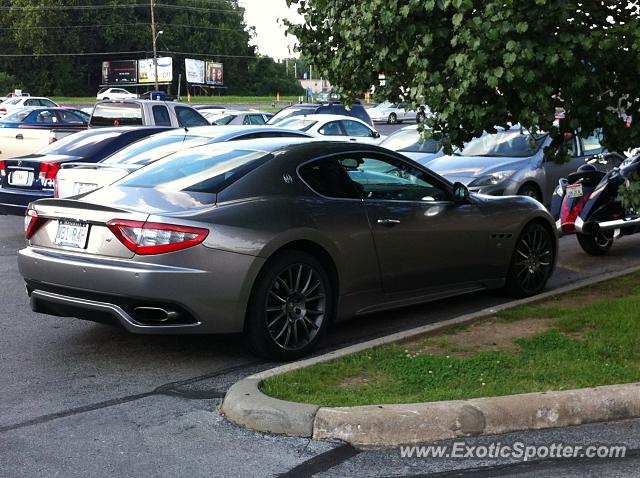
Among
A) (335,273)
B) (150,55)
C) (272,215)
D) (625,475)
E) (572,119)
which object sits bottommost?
(625,475)

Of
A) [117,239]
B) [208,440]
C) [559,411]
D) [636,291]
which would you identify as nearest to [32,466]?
[208,440]

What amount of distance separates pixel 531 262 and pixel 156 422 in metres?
4.48

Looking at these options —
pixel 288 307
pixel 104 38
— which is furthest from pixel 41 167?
pixel 104 38

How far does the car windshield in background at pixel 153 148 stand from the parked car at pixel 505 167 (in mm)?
3842

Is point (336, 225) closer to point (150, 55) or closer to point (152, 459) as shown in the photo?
point (152, 459)

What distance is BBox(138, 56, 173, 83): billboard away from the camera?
96.9 metres

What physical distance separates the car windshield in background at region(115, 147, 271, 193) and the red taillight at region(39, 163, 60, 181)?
4541 mm

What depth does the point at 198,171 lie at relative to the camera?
21.6 ft

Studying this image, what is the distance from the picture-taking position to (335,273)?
649cm

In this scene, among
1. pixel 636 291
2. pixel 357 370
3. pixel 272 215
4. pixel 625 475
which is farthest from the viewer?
pixel 636 291

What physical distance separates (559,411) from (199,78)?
10230cm

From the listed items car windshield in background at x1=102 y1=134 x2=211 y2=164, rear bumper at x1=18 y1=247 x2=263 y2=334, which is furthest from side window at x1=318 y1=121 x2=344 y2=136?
rear bumper at x1=18 y1=247 x2=263 y2=334

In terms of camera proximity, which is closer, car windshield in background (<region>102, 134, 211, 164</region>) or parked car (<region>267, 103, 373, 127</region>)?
car windshield in background (<region>102, 134, 211, 164</region>)
